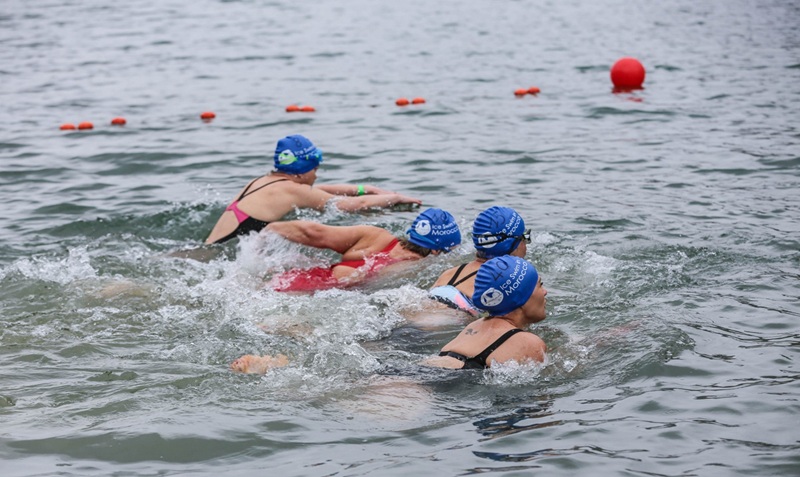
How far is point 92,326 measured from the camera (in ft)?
30.7

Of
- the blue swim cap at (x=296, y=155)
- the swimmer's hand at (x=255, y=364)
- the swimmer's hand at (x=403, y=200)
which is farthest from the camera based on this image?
the swimmer's hand at (x=403, y=200)

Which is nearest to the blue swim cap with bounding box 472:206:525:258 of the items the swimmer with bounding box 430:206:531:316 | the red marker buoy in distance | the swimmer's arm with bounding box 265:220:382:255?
the swimmer with bounding box 430:206:531:316

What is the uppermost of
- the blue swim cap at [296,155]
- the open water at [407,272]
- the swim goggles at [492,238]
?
the blue swim cap at [296,155]

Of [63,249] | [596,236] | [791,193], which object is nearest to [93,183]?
[63,249]

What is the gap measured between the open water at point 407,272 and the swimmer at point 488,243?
36 cm

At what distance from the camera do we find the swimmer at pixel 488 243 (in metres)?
9.09

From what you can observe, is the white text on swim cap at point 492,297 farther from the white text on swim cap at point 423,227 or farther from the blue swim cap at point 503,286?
the white text on swim cap at point 423,227

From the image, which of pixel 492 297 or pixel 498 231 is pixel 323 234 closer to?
pixel 498 231

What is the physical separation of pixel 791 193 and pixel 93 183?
982 cm

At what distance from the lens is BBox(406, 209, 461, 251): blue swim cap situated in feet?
33.8

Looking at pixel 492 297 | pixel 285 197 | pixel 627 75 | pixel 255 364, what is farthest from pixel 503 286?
pixel 627 75

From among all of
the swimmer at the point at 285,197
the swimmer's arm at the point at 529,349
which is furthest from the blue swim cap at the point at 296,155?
the swimmer's arm at the point at 529,349

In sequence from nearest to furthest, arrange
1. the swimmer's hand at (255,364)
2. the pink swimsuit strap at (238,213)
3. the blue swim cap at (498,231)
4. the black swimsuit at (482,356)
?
the black swimsuit at (482,356) → the swimmer's hand at (255,364) → the blue swim cap at (498,231) → the pink swimsuit strap at (238,213)

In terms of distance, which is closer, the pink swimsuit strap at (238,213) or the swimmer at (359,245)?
the swimmer at (359,245)
